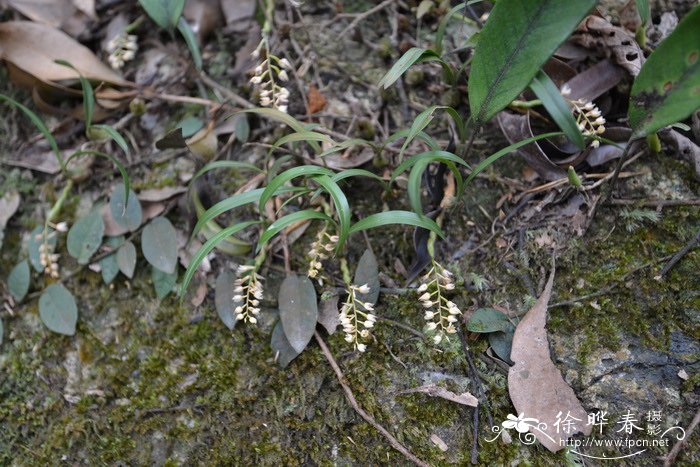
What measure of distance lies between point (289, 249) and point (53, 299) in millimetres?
755

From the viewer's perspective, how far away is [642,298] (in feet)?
4.42

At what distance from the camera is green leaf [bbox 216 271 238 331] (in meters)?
1.50

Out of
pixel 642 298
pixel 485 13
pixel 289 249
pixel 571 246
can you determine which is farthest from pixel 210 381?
pixel 485 13

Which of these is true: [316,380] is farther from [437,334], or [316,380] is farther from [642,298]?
[642,298]

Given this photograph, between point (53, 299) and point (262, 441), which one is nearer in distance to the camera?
point (262, 441)

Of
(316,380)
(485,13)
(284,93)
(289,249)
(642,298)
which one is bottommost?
(316,380)

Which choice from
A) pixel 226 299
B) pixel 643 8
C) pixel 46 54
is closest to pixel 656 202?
pixel 643 8

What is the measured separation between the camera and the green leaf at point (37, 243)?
1701 mm

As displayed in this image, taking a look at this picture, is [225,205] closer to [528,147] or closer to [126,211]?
[126,211]

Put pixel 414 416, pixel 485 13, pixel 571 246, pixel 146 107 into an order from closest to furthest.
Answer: pixel 414 416 → pixel 571 246 → pixel 485 13 → pixel 146 107

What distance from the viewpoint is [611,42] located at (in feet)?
5.10

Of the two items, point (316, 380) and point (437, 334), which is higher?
point (437, 334)

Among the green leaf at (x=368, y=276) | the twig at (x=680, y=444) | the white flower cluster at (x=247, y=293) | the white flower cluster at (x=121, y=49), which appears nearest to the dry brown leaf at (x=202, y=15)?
the white flower cluster at (x=121, y=49)

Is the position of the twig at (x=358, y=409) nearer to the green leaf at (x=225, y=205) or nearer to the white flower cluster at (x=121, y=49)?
the green leaf at (x=225, y=205)
